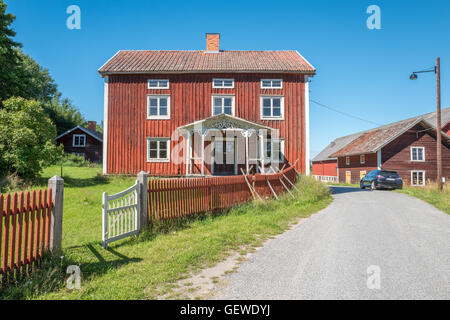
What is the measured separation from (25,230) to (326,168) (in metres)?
42.6

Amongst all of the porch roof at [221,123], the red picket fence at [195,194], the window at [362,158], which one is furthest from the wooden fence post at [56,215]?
the window at [362,158]

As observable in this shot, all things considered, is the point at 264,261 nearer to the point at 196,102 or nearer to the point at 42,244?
the point at 42,244

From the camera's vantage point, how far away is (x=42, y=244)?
173 inches

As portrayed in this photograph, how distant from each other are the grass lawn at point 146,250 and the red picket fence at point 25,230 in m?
0.29

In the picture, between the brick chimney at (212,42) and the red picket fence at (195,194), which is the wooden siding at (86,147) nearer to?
the brick chimney at (212,42)

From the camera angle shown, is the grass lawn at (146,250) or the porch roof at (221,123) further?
the porch roof at (221,123)

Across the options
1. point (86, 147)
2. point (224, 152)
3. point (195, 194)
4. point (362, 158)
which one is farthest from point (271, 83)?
point (86, 147)

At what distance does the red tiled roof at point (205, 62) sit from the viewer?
1911 cm

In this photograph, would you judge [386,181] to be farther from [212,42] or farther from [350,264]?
[350,264]

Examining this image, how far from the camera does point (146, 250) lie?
207 inches

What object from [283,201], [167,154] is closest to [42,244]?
[283,201]

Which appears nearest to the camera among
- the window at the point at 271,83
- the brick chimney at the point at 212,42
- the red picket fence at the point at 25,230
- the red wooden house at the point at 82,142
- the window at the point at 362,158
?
the red picket fence at the point at 25,230

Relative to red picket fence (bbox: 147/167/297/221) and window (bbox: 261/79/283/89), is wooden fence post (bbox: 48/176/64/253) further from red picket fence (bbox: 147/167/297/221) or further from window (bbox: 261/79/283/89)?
window (bbox: 261/79/283/89)

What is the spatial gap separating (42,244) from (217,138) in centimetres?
1487
